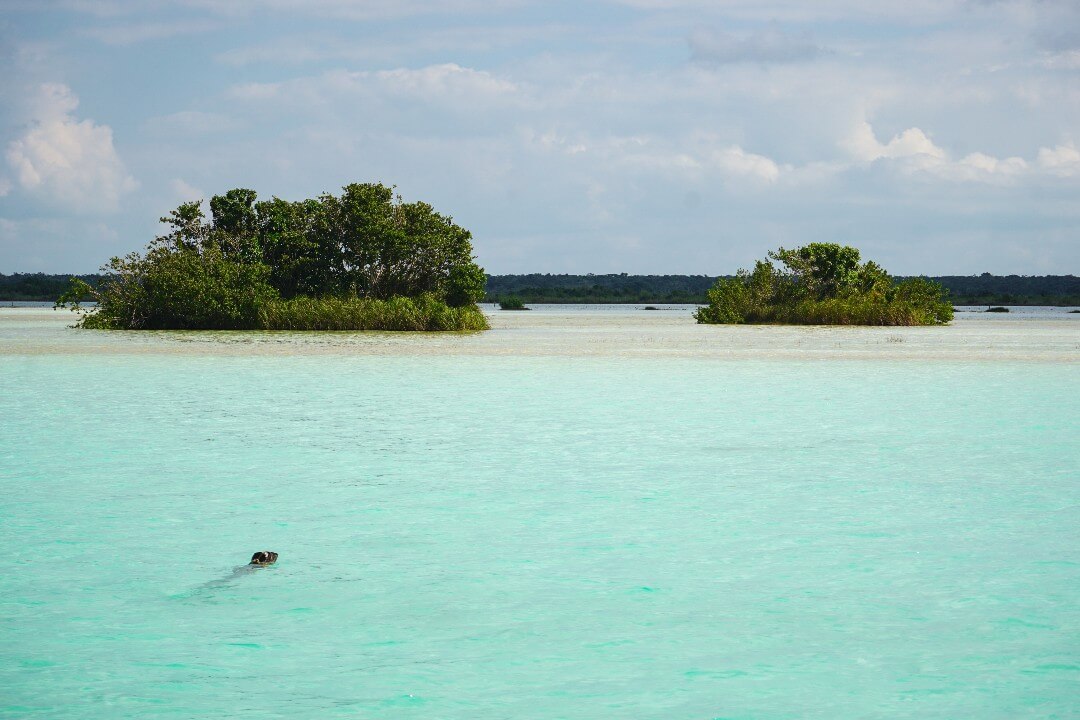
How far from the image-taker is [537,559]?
6.92 m

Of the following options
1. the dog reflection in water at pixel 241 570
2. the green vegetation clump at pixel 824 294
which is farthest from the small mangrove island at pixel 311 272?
the dog reflection in water at pixel 241 570

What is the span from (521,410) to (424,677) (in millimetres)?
9736

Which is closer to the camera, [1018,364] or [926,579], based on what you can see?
[926,579]

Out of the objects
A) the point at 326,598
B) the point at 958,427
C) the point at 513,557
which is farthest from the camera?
the point at 958,427

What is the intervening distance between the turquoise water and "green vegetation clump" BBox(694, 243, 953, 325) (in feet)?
90.9

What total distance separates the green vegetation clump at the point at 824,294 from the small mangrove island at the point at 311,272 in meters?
12.4

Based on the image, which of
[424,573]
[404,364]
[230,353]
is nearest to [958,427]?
[424,573]

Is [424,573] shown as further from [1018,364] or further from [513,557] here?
[1018,364]

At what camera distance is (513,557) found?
6961 millimetres

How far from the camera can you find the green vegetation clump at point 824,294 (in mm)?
42750

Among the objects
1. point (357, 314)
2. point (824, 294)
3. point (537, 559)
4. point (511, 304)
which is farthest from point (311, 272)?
point (511, 304)

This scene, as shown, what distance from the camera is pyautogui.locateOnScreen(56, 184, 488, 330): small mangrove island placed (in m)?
35.1

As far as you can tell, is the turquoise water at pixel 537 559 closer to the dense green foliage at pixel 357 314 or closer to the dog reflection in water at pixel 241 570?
the dog reflection in water at pixel 241 570

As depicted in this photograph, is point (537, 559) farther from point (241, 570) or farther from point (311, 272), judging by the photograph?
point (311, 272)
